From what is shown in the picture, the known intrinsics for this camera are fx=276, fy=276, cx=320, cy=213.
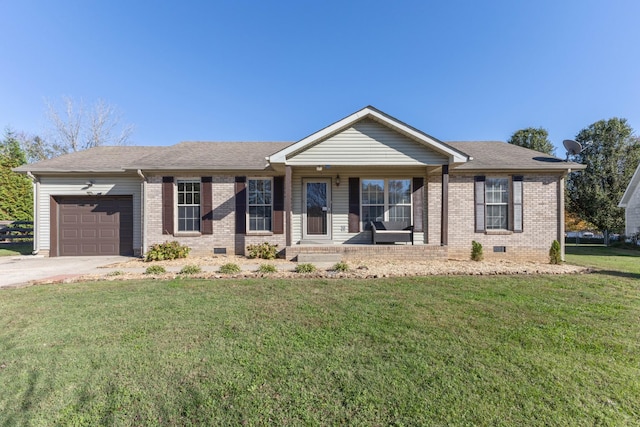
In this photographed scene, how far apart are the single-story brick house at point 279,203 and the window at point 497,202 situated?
4 cm

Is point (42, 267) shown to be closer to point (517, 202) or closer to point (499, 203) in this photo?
point (499, 203)

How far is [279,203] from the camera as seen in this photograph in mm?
9969

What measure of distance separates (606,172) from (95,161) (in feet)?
95.5

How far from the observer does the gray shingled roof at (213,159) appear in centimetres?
959

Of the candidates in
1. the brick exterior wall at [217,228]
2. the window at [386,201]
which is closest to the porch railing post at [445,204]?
the window at [386,201]

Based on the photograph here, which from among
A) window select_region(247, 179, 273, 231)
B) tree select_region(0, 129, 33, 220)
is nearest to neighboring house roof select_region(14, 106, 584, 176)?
window select_region(247, 179, 273, 231)

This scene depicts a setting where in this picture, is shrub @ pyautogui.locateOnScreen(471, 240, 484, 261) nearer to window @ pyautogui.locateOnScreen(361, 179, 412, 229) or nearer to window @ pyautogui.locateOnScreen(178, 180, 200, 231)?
window @ pyautogui.locateOnScreen(361, 179, 412, 229)

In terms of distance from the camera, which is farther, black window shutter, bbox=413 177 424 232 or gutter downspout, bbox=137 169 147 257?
black window shutter, bbox=413 177 424 232

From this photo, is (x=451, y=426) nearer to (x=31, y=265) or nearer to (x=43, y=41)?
(x=31, y=265)

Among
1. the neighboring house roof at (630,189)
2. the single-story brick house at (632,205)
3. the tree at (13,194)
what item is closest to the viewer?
the tree at (13,194)

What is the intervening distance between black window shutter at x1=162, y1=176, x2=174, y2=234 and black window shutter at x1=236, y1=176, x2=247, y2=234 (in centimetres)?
230

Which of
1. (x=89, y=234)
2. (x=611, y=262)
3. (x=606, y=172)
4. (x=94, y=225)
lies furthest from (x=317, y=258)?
(x=606, y=172)

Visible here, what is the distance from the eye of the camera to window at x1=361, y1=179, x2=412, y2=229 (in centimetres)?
1028

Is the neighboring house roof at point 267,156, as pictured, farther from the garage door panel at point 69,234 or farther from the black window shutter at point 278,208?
the garage door panel at point 69,234
